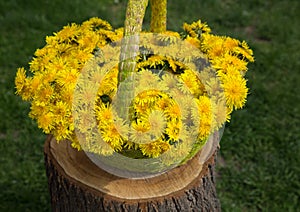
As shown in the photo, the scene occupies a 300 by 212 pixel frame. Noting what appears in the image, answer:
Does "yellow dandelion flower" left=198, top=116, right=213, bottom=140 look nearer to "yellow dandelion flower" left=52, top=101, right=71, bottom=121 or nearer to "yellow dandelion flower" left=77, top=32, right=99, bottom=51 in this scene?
"yellow dandelion flower" left=52, top=101, right=71, bottom=121

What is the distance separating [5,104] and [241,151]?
4.96 ft

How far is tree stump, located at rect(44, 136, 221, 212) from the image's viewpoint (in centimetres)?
199

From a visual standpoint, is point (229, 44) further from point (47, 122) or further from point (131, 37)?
point (47, 122)

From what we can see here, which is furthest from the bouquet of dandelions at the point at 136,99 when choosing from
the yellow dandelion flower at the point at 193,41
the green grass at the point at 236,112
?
the green grass at the point at 236,112

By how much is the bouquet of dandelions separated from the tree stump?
0.29 feet

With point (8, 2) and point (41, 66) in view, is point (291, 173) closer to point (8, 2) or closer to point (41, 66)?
point (41, 66)

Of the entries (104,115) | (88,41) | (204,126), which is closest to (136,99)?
(104,115)

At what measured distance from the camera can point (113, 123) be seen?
1.81m

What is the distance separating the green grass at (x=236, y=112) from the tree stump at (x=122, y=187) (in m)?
0.84

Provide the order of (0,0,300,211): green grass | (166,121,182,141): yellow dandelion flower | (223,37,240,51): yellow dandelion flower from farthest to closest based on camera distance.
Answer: (0,0,300,211): green grass, (223,37,240,51): yellow dandelion flower, (166,121,182,141): yellow dandelion flower

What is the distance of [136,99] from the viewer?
6.14 ft

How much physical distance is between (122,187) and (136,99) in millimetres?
364

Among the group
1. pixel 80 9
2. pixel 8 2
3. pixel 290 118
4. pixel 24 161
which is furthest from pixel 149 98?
pixel 8 2

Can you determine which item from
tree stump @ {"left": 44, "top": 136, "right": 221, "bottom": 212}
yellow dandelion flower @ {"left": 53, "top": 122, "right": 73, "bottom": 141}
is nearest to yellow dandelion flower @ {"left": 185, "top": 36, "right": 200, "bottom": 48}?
tree stump @ {"left": 44, "top": 136, "right": 221, "bottom": 212}
